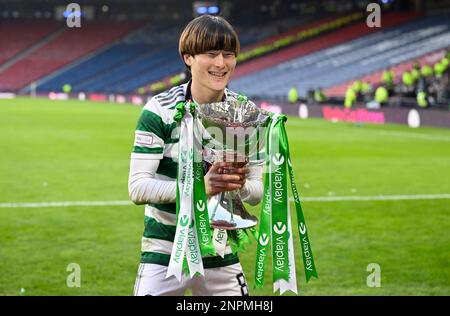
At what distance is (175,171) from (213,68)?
1.52 ft

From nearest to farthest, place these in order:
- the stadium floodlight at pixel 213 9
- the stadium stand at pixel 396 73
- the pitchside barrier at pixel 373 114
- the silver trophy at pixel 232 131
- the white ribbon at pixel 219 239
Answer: the silver trophy at pixel 232 131 < the white ribbon at pixel 219 239 < the stadium floodlight at pixel 213 9 < the pitchside barrier at pixel 373 114 < the stadium stand at pixel 396 73

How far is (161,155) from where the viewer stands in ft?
10.7

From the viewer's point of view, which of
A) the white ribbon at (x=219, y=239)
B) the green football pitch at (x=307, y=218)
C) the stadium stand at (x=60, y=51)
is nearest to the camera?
the white ribbon at (x=219, y=239)

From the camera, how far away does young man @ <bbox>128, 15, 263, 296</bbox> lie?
3164 millimetres

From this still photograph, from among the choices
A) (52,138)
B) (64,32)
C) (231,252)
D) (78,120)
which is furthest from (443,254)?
(64,32)

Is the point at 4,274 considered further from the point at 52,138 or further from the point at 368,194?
the point at 52,138

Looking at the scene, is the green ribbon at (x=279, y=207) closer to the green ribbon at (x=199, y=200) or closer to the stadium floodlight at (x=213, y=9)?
the green ribbon at (x=199, y=200)

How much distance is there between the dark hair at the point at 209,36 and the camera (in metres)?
3.16

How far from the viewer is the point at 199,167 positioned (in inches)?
121

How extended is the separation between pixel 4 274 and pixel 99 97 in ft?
170

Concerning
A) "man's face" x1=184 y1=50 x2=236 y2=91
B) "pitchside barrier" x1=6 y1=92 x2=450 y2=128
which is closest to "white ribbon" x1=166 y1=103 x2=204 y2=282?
"man's face" x1=184 y1=50 x2=236 y2=91

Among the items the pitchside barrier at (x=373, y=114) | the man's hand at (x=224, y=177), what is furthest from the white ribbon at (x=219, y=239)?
the pitchside barrier at (x=373, y=114)

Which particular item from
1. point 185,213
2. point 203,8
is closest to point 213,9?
point 203,8

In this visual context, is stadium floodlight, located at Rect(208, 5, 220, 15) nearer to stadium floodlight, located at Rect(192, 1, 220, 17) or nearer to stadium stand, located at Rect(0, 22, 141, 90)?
stadium floodlight, located at Rect(192, 1, 220, 17)
